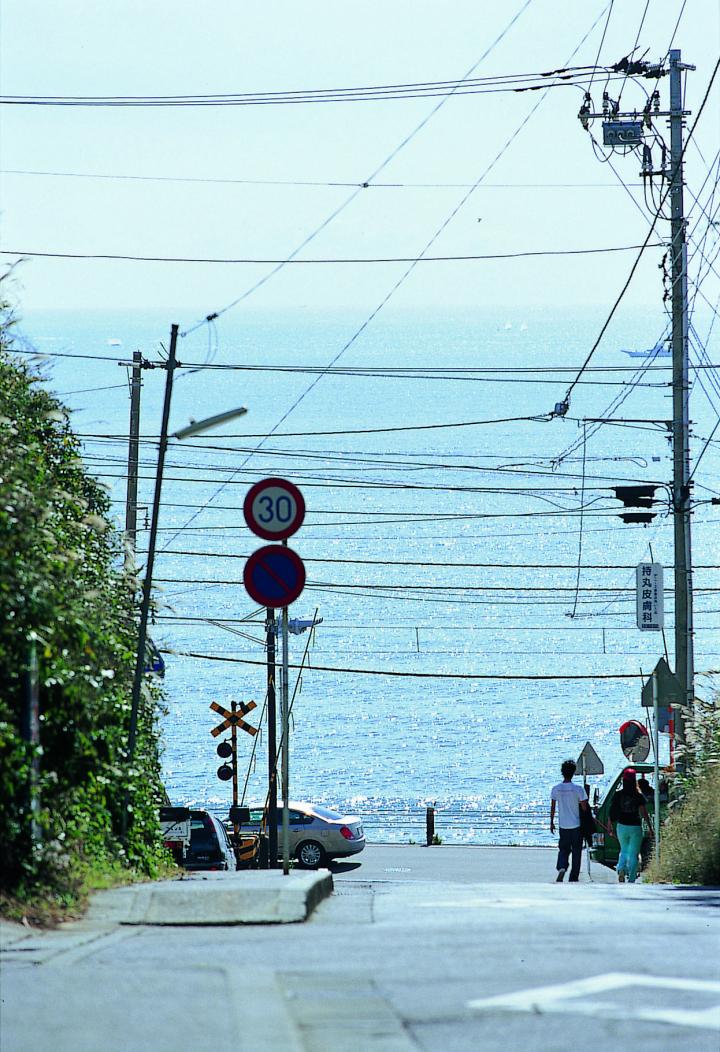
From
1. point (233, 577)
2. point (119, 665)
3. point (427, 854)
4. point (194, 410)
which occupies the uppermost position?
point (194, 410)

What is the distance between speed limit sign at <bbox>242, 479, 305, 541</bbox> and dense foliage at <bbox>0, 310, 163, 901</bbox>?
1.47 m

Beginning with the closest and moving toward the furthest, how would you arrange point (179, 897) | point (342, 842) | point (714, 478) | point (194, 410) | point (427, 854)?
point (179, 897)
point (342, 842)
point (427, 854)
point (714, 478)
point (194, 410)

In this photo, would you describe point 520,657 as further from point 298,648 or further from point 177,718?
point 177,718

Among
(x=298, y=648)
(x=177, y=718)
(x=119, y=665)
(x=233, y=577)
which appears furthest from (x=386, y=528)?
(x=119, y=665)

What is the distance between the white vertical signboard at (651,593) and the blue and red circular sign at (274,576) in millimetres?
17365

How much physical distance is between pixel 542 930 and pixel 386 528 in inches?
5387

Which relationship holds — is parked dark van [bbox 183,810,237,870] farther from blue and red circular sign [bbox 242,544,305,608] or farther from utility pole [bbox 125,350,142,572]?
blue and red circular sign [bbox 242,544,305,608]

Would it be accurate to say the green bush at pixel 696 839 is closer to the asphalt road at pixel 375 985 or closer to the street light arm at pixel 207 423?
the asphalt road at pixel 375 985

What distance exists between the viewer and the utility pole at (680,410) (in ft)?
78.5

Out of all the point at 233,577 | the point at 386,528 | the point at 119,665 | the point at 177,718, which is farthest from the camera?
the point at 386,528

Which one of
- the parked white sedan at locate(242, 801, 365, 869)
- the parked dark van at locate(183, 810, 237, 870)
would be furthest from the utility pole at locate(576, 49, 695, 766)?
the parked white sedan at locate(242, 801, 365, 869)

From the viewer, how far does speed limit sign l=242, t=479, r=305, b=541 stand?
11062 mm

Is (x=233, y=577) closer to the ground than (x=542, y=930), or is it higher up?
higher up

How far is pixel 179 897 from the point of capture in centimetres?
969
